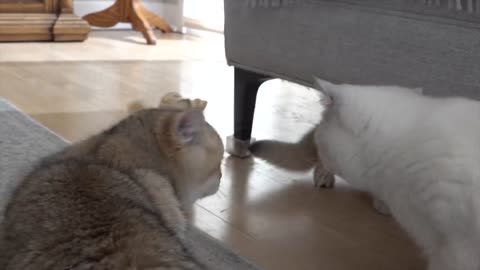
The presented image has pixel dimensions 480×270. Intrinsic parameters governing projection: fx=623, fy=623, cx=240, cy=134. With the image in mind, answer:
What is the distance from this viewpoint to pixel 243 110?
2244 millimetres

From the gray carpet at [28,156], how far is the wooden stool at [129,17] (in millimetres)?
1964

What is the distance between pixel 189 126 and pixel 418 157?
20.1 inches

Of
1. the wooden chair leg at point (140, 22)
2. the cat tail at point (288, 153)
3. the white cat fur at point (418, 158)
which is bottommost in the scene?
the cat tail at point (288, 153)

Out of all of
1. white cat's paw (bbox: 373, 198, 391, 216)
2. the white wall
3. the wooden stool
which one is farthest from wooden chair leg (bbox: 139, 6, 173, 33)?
white cat's paw (bbox: 373, 198, 391, 216)

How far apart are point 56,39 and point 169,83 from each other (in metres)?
1.37

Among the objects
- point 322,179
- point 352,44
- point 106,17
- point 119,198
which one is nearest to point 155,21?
point 106,17

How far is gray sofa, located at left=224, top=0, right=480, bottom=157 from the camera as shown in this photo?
61.1 inches

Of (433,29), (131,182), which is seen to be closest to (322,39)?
(433,29)

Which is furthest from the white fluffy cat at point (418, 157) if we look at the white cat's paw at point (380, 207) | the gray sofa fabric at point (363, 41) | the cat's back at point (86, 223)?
the cat's back at point (86, 223)

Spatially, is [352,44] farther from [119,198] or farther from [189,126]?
[119,198]

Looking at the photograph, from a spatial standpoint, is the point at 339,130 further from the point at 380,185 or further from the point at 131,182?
the point at 131,182

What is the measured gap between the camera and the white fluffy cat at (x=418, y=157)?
128cm

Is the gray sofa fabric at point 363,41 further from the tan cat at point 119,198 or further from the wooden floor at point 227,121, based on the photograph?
the tan cat at point 119,198

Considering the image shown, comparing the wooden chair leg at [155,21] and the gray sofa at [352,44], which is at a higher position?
the gray sofa at [352,44]
